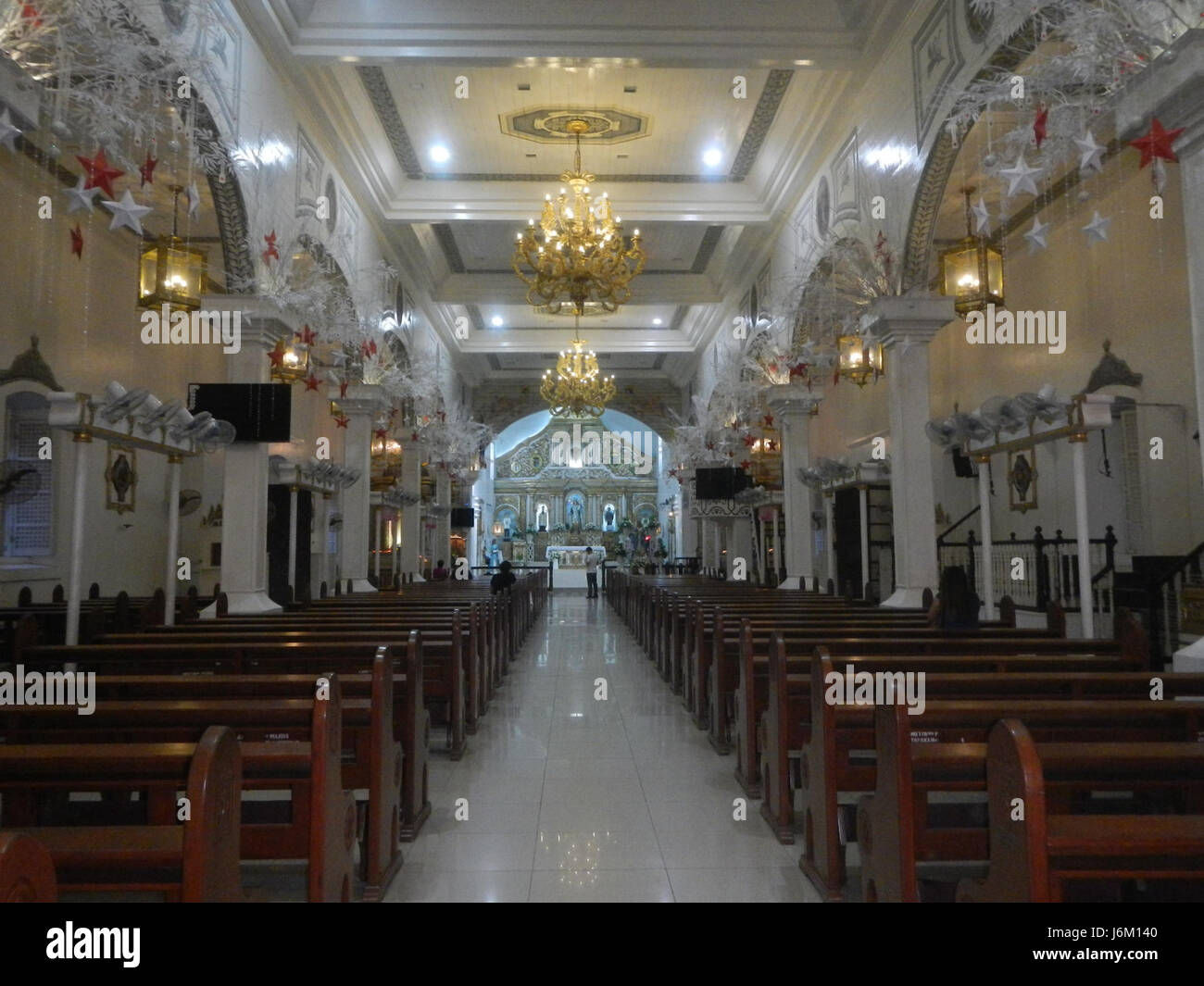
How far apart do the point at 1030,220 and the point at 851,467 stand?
405cm

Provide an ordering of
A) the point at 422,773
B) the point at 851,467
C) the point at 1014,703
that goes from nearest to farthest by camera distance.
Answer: the point at 1014,703 < the point at 422,773 < the point at 851,467

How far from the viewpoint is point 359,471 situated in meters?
11.9

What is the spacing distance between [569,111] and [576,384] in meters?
5.45

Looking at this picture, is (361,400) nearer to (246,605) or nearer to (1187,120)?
(246,605)

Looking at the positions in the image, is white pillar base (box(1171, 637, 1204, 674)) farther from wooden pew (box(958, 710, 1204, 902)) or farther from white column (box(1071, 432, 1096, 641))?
wooden pew (box(958, 710, 1204, 902))

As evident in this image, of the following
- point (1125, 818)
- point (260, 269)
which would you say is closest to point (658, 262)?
point (260, 269)

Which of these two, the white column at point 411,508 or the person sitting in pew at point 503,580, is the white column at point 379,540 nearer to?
the white column at point 411,508

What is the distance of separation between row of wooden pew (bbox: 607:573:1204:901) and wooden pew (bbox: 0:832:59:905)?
5.99 feet

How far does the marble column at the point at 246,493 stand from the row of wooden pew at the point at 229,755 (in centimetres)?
205

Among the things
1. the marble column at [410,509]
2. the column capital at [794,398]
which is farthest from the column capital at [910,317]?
the marble column at [410,509]

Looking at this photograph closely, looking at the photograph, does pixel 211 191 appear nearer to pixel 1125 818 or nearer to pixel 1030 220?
pixel 1125 818

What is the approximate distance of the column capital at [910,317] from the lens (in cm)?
812

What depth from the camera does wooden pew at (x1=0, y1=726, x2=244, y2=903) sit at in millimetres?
1791

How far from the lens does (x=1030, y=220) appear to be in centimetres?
1088
